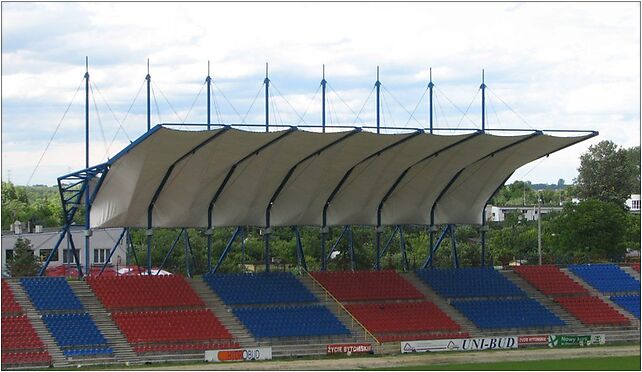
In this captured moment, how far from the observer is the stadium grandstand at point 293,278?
141 ft

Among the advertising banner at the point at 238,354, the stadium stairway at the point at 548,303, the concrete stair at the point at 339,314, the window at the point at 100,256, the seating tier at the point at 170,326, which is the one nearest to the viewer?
the advertising banner at the point at 238,354

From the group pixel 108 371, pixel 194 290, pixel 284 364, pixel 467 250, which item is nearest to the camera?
pixel 108 371

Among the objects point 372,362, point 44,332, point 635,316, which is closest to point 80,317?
point 44,332

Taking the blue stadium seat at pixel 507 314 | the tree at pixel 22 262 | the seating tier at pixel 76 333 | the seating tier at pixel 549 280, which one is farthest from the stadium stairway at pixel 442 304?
the tree at pixel 22 262

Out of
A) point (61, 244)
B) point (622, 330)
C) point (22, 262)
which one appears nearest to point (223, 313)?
point (622, 330)

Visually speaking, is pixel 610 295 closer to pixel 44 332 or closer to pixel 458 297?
pixel 458 297

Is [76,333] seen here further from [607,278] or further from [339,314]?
[607,278]

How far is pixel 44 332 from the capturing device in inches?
1670

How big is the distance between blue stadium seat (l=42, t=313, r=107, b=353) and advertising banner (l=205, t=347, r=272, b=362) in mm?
4199

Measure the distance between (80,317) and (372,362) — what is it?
12030mm

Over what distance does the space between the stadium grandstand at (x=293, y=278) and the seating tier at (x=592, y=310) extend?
11cm

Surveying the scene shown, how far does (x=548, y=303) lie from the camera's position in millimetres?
53875

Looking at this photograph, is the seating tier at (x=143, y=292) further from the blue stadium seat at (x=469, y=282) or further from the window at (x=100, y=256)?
the window at (x=100, y=256)

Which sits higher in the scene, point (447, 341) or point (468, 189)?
point (468, 189)
